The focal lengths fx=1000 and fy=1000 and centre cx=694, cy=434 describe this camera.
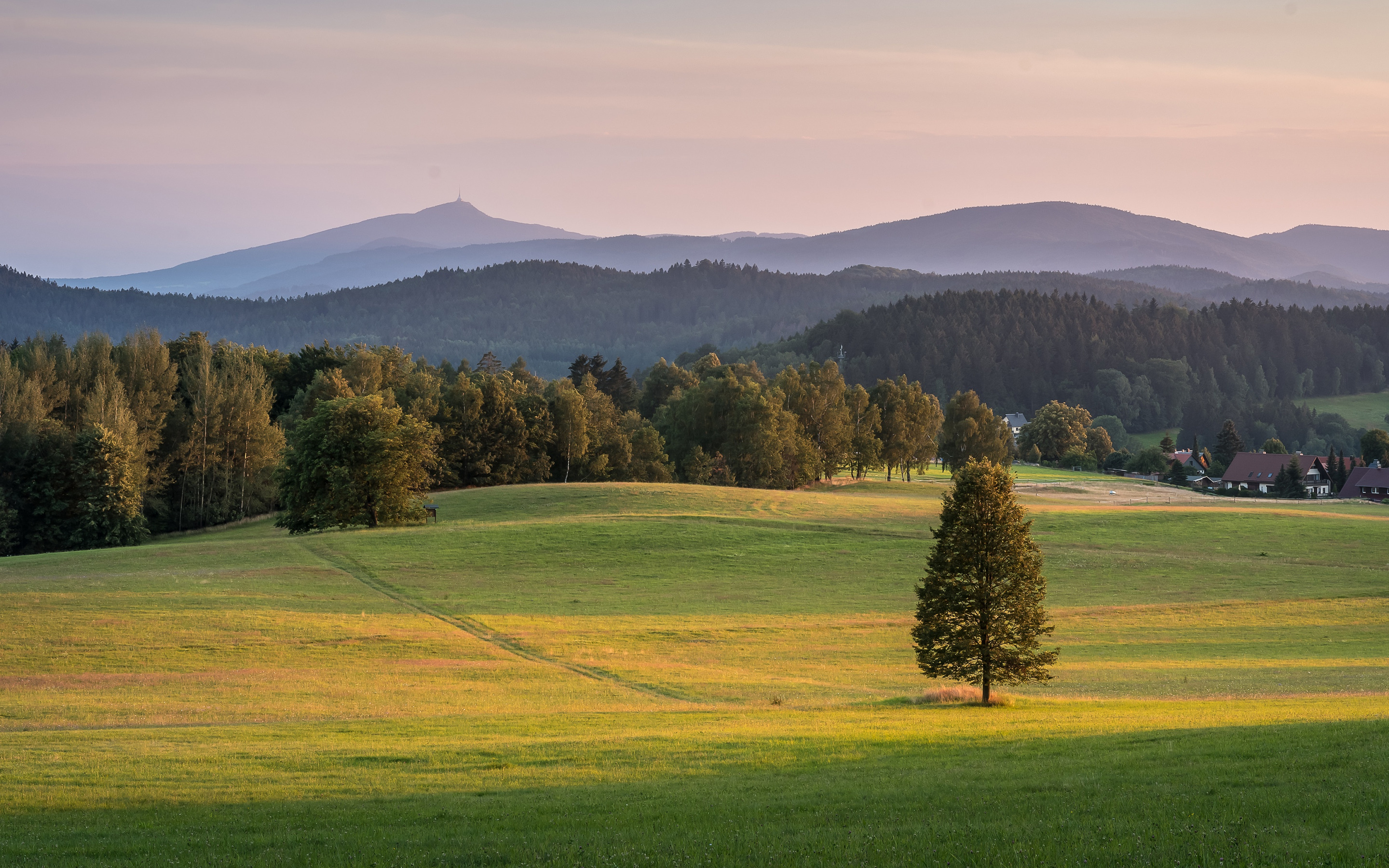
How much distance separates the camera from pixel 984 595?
1079 inches

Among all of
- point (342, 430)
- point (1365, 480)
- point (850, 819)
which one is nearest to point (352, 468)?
point (342, 430)

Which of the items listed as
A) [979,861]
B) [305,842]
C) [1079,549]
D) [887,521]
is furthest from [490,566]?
[979,861]

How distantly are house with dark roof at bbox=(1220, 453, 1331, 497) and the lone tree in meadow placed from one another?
12363 cm

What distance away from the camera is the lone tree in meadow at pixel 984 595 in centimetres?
2714

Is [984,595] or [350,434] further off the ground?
[350,434]

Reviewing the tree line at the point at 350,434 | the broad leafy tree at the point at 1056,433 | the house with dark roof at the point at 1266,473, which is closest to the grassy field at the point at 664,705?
the tree line at the point at 350,434

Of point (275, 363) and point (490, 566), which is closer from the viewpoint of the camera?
point (490, 566)

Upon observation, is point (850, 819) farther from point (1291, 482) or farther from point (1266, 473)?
point (1266, 473)

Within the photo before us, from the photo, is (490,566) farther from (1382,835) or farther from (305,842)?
(1382,835)

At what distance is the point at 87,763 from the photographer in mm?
17484

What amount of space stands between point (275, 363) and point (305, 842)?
326 ft

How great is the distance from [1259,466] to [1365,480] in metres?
14.1

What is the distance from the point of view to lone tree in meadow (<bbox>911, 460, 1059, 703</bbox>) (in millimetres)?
27141

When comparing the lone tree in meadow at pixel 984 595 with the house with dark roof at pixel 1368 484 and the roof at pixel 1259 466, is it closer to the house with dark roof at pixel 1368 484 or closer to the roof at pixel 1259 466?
the house with dark roof at pixel 1368 484
